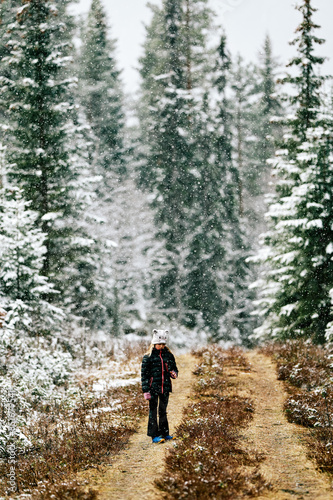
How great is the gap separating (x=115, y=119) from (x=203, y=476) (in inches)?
1271

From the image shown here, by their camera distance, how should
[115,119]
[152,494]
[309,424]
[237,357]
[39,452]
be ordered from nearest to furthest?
[152,494] → [39,452] → [309,424] → [237,357] → [115,119]

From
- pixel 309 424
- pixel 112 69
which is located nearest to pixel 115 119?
pixel 112 69

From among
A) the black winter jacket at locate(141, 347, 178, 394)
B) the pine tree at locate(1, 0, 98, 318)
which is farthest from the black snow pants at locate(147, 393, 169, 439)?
the pine tree at locate(1, 0, 98, 318)

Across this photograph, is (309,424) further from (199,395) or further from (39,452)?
(39,452)

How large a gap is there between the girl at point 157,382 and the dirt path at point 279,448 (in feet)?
5.15

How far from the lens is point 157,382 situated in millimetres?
8070

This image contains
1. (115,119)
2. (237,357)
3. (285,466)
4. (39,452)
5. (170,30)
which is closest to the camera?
(285,466)

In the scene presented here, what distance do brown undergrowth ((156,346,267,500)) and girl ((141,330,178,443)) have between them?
40 cm

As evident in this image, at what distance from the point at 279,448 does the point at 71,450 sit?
3.58 m

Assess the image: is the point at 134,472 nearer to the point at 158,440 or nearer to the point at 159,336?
the point at 158,440

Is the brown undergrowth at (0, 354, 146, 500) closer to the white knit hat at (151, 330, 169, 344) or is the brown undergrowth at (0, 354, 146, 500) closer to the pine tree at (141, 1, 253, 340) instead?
the white knit hat at (151, 330, 169, 344)

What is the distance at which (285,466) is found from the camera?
6.89 m

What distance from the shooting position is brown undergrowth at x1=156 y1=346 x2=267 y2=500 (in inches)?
224

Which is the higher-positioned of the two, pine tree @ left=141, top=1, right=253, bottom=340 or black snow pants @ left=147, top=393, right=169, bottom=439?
pine tree @ left=141, top=1, right=253, bottom=340
